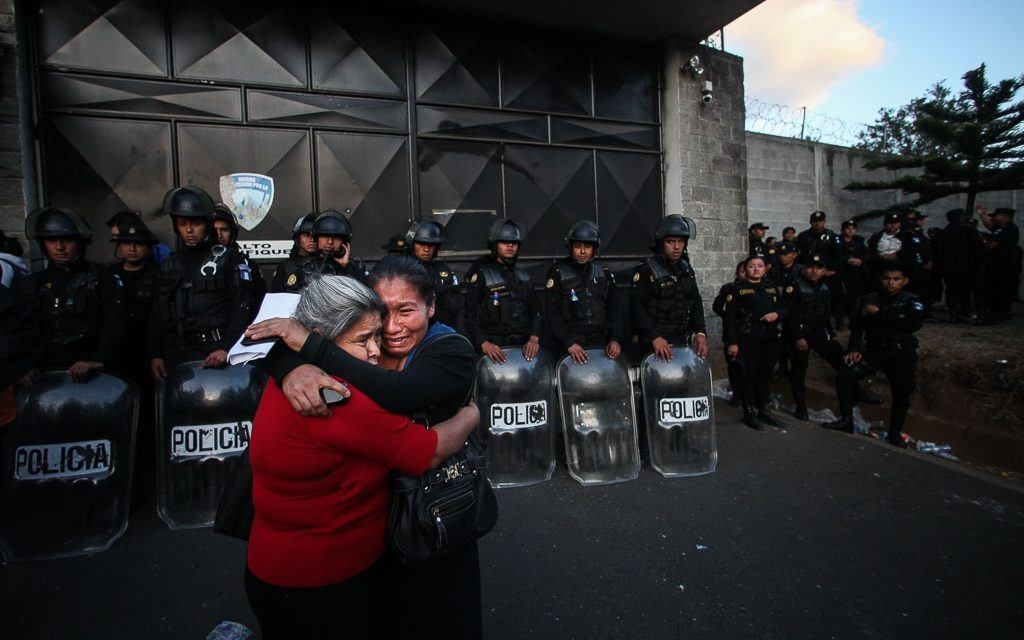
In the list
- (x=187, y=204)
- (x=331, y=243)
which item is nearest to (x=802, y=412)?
(x=331, y=243)

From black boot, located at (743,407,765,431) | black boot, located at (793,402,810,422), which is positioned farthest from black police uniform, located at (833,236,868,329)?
black boot, located at (743,407,765,431)

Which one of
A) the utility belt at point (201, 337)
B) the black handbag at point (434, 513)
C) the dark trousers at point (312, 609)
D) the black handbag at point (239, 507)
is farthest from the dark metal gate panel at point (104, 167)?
the black handbag at point (434, 513)

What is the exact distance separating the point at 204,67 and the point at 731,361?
6751 mm

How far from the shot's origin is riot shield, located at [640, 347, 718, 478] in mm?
4254

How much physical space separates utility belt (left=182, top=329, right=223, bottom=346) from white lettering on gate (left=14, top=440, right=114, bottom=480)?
2.93 feet

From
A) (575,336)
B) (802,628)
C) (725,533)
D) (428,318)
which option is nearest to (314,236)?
(575,336)

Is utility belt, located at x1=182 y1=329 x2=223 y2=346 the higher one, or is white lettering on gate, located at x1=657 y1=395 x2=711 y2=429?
utility belt, located at x1=182 y1=329 x2=223 y2=346

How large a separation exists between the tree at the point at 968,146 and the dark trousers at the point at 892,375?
9.03 metres

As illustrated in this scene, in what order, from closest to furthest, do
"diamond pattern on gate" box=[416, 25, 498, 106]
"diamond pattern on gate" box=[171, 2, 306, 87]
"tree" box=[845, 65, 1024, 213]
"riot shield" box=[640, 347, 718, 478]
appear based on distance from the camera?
"riot shield" box=[640, 347, 718, 478] → "diamond pattern on gate" box=[171, 2, 306, 87] → "diamond pattern on gate" box=[416, 25, 498, 106] → "tree" box=[845, 65, 1024, 213]

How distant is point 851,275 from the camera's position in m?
8.46

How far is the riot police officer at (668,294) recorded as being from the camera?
16.2 feet

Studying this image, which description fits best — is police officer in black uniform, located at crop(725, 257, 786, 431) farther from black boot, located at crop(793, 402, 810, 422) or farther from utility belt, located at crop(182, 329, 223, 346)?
utility belt, located at crop(182, 329, 223, 346)

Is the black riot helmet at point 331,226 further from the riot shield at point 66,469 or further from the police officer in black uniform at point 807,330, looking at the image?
the police officer in black uniform at point 807,330

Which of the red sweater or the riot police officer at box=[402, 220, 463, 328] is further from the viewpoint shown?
the riot police officer at box=[402, 220, 463, 328]
